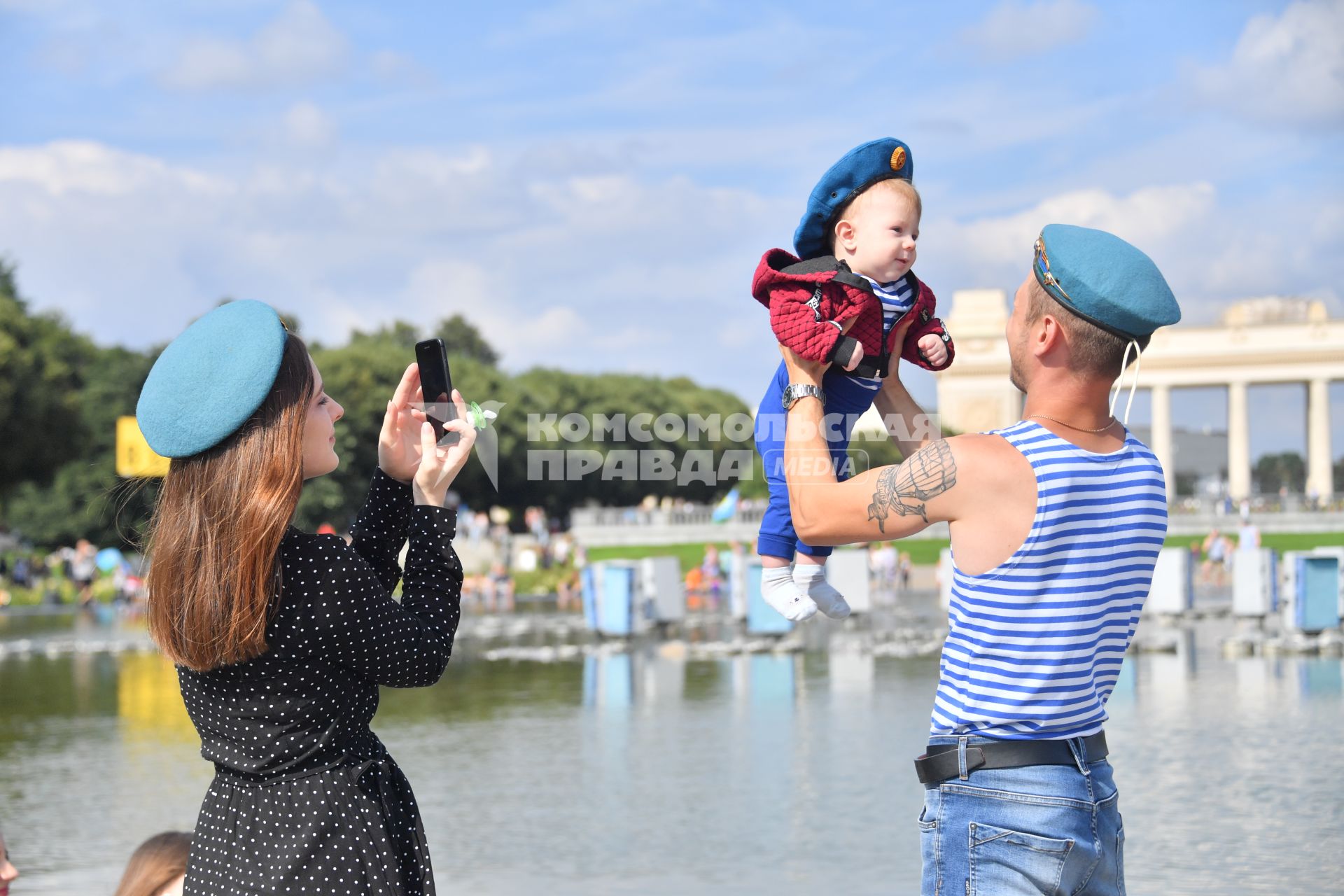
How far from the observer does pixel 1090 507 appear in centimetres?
323

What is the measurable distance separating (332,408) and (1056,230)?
1.68 m

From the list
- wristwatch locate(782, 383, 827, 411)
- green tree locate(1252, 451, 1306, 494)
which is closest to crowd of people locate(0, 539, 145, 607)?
wristwatch locate(782, 383, 827, 411)

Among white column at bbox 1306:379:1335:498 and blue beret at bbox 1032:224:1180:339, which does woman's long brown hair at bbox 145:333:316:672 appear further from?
white column at bbox 1306:379:1335:498

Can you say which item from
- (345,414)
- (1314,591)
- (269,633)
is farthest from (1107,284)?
(345,414)

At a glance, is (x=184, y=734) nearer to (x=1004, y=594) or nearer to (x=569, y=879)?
(x=569, y=879)

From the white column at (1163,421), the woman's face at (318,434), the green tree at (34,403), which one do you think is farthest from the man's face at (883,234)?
the white column at (1163,421)

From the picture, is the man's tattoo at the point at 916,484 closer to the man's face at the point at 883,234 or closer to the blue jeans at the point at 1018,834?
the blue jeans at the point at 1018,834

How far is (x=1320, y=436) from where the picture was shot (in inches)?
3546

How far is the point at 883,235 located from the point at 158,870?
268 cm

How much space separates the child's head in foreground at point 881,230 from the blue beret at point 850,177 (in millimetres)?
24

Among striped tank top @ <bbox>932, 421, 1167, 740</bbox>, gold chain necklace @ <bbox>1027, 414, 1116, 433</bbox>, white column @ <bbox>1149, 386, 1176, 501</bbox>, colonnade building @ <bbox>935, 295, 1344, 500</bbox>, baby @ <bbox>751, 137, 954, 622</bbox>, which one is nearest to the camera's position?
striped tank top @ <bbox>932, 421, 1167, 740</bbox>

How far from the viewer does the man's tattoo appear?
128 inches

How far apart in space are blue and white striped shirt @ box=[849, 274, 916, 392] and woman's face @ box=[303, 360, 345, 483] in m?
1.35

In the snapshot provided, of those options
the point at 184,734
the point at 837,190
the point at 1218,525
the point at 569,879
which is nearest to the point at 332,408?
the point at 837,190
